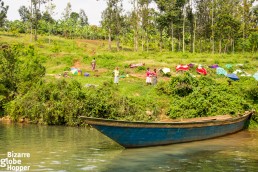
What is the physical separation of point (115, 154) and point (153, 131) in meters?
1.67

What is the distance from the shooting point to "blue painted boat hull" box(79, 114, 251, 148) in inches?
442

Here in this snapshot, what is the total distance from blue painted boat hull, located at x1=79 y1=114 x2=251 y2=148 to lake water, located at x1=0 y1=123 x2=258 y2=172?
25 cm

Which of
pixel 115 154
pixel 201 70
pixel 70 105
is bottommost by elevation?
pixel 115 154

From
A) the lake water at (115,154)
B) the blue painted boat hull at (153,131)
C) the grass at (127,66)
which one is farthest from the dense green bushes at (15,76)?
the blue painted boat hull at (153,131)

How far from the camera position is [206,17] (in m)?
55.8

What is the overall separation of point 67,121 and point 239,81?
1153 centimetres

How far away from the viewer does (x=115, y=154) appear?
37.6ft

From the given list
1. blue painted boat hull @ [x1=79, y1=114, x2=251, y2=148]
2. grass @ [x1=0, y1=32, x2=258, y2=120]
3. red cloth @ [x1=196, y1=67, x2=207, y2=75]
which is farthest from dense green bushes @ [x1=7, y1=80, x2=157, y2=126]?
red cloth @ [x1=196, y1=67, x2=207, y2=75]

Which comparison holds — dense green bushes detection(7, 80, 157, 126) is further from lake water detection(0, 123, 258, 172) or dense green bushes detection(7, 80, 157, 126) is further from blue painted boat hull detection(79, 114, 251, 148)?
blue painted boat hull detection(79, 114, 251, 148)

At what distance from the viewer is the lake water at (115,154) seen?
9820 mm

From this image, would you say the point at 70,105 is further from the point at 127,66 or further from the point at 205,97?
the point at 127,66

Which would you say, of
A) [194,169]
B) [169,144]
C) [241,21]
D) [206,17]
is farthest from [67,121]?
[206,17]

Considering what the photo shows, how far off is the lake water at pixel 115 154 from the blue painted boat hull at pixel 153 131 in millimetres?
251

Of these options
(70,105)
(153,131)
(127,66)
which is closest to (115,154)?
(153,131)
